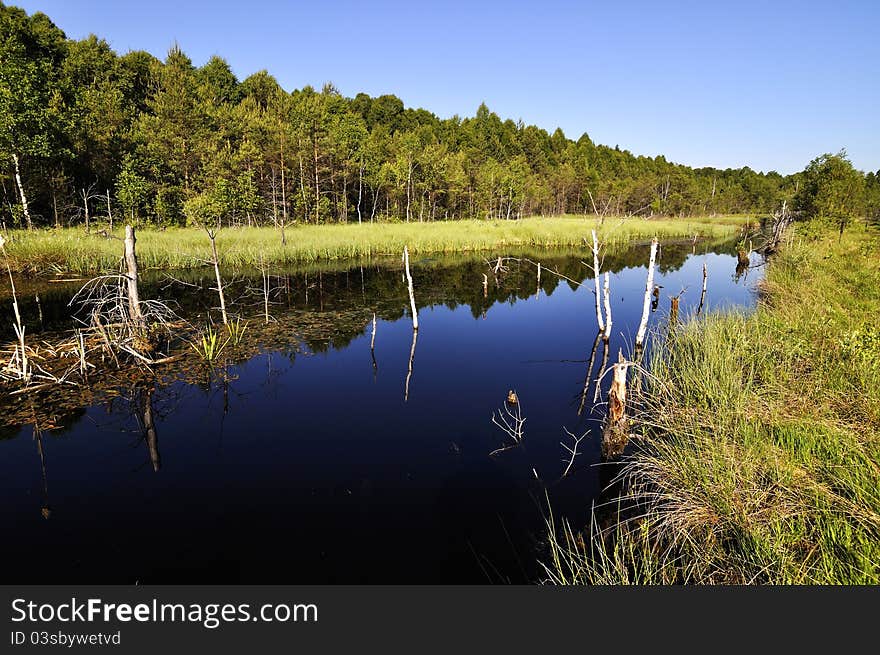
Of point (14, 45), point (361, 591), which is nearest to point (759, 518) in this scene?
point (361, 591)

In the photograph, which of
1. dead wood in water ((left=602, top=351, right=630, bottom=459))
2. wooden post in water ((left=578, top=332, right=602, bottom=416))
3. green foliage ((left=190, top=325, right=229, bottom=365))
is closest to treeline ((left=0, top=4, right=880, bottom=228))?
wooden post in water ((left=578, top=332, right=602, bottom=416))

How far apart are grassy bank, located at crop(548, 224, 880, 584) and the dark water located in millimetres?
1348

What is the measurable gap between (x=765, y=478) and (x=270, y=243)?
2990 cm

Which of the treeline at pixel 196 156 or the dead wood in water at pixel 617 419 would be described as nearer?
the dead wood in water at pixel 617 419

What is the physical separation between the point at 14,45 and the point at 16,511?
133ft

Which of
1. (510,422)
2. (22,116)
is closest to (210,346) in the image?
(510,422)

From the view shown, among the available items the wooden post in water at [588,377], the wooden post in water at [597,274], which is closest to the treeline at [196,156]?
the wooden post in water at [597,274]

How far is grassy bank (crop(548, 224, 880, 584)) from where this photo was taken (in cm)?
436

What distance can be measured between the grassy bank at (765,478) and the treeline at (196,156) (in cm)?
1154

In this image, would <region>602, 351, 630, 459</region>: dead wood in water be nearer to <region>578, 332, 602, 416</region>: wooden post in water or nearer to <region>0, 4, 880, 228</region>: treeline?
<region>578, 332, 602, 416</region>: wooden post in water

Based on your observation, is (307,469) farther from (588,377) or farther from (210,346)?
(588,377)

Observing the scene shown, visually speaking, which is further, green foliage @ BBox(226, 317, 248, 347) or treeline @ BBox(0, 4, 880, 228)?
treeline @ BBox(0, 4, 880, 228)

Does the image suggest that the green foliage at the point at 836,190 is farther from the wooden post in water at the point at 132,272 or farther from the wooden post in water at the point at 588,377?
the wooden post in water at the point at 132,272

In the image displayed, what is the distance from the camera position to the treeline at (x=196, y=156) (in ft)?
103
